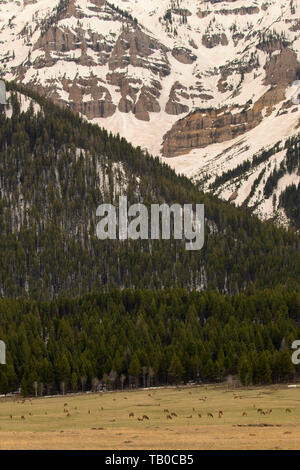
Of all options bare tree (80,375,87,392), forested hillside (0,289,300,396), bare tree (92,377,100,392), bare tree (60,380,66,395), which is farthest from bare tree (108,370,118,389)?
bare tree (60,380,66,395)

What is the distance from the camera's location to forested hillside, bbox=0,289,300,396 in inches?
5443

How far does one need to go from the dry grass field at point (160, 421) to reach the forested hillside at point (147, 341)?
1434cm

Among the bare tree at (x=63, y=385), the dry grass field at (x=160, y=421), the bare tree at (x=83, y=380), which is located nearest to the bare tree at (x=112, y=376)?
the bare tree at (x=83, y=380)

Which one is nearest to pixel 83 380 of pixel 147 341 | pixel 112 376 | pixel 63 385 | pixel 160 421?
pixel 63 385

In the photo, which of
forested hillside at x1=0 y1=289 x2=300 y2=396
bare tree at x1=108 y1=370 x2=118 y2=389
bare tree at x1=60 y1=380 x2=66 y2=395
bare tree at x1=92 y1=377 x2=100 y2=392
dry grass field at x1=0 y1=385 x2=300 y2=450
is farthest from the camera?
bare tree at x1=108 y1=370 x2=118 y2=389

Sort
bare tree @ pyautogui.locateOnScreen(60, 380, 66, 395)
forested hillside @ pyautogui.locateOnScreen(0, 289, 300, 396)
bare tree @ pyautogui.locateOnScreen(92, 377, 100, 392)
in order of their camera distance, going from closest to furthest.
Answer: bare tree @ pyautogui.locateOnScreen(60, 380, 66, 395) → forested hillside @ pyautogui.locateOnScreen(0, 289, 300, 396) → bare tree @ pyautogui.locateOnScreen(92, 377, 100, 392)

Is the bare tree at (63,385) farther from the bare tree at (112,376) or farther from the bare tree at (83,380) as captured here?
the bare tree at (112,376)

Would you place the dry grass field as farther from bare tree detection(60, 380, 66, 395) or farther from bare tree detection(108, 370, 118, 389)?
bare tree detection(108, 370, 118, 389)

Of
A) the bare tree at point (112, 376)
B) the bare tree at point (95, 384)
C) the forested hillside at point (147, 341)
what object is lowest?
the bare tree at point (95, 384)

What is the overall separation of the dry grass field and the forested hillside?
14.3 metres

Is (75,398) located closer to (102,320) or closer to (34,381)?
(34,381)

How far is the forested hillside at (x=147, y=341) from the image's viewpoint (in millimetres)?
138250
